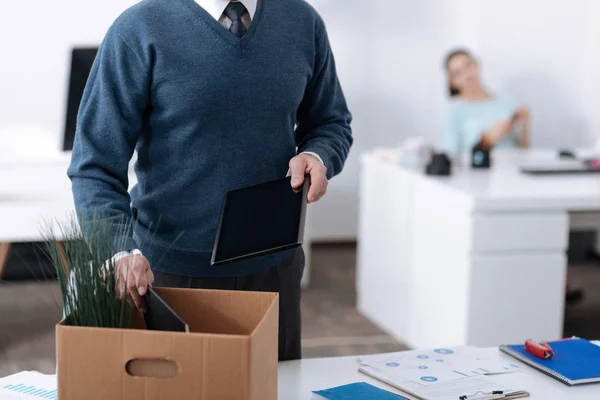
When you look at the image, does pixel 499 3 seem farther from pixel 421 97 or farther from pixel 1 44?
pixel 1 44

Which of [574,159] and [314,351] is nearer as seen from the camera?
[314,351]

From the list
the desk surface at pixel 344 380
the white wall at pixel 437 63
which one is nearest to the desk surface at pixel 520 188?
the desk surface at pixel 344 380

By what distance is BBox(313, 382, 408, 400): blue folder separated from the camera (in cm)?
140

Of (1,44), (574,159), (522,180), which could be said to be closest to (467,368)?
(522,180)

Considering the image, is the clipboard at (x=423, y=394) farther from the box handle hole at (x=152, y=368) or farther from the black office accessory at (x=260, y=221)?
the box handle hole at (x=152, y=368)

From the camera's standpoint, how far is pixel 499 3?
5645 millimetres

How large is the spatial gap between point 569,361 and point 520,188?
1.77 metres

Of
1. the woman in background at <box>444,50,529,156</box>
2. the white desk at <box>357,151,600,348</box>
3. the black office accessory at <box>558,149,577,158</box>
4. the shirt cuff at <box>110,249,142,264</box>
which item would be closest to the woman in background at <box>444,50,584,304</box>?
the woman in background at <box>444,50,529,156</box>

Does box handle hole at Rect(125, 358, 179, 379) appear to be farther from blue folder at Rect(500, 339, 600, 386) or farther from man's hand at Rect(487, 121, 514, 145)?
man's hand at Rect(487, 121, 514, 145)

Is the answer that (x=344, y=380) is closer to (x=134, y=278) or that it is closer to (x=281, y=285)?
(x=281, y=285)

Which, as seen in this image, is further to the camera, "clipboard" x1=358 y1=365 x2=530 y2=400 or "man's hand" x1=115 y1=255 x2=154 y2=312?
"clipboard" x1=358 y1=365 x2=530 y2=400

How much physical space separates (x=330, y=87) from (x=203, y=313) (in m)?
0.72

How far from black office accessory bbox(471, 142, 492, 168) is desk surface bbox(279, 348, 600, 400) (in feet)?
7.36

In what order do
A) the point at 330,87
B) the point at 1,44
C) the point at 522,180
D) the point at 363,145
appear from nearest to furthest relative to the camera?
the point at 330,87, the point at 522,180, the point at 1,44, the point at 363,145
